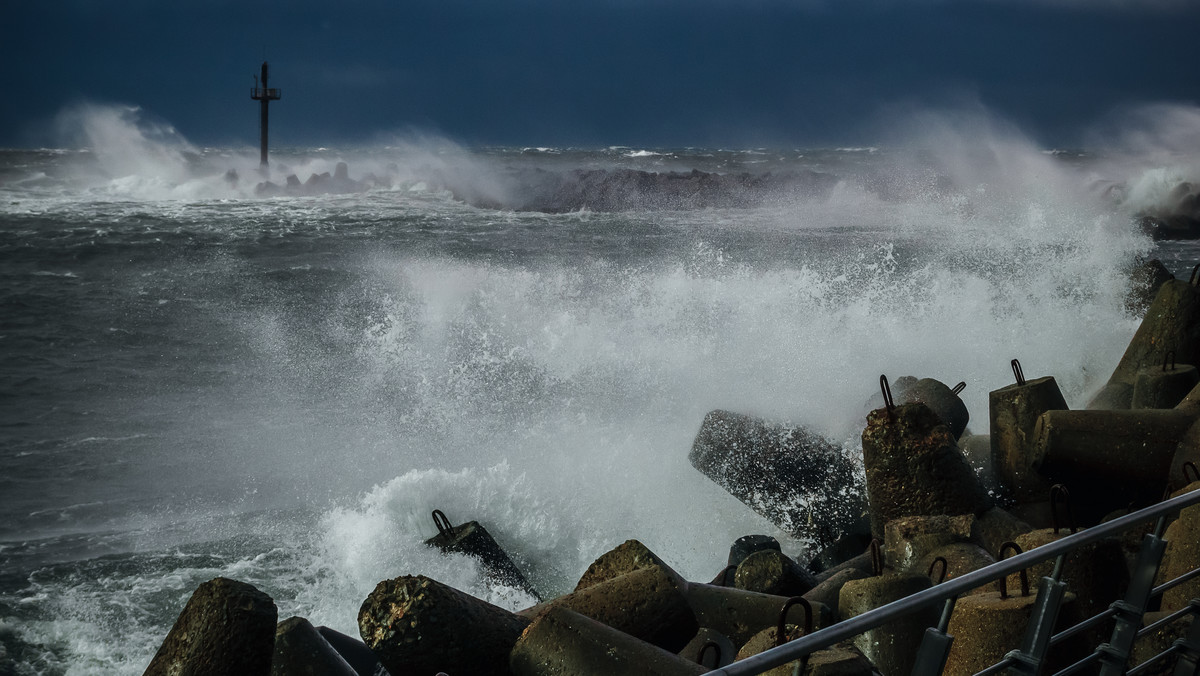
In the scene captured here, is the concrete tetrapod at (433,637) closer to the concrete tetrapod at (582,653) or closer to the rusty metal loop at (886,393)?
the concrete tetrapod at (582,653)

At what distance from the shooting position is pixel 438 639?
3.26 m

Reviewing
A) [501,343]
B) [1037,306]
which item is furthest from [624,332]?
[1037,306]

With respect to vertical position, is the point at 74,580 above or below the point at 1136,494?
below

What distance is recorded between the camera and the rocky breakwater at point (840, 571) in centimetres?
285

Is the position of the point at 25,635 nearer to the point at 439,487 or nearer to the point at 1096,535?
the point at 439,487

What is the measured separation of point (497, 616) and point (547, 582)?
2.70 m

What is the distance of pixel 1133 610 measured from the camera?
234cm

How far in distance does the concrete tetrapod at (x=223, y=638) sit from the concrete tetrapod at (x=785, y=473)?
3660 mm

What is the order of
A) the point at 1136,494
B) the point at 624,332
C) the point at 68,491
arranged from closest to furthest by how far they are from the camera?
the point at 1136,494
the point at 68,491
the point at 624,332

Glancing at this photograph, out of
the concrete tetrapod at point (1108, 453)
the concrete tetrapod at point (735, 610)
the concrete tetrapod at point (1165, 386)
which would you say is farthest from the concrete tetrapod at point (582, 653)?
the concrete tetrapod at point (1165, 386)

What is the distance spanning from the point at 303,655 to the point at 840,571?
2256 mm

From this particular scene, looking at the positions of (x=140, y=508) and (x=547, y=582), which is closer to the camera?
(x=547, y=582)

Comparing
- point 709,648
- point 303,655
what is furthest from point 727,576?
point 303,655

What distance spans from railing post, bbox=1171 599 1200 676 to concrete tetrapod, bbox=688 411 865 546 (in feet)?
10.1
